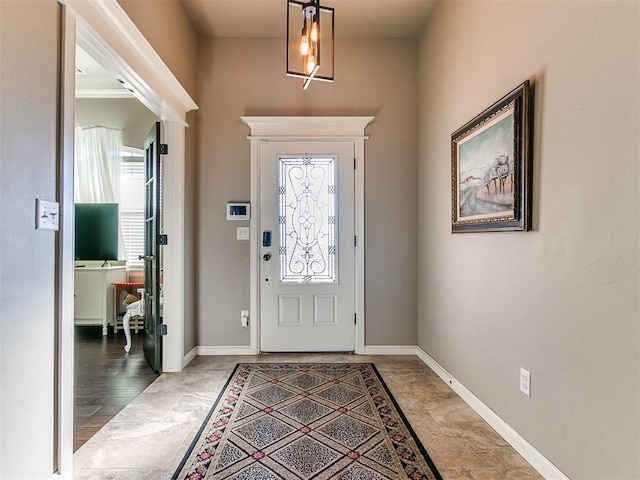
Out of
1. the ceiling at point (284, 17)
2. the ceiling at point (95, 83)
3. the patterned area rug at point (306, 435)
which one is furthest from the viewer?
the ceiling at point (95, 83)

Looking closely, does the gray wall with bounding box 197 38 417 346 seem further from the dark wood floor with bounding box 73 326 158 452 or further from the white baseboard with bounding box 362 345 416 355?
the dark wood floor with bounding box 73 326 158 452

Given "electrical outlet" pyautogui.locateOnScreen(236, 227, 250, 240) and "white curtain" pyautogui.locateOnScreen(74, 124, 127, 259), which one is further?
"white curtain" pyautogui.locateOnScreen(74, 124, 127, 259)

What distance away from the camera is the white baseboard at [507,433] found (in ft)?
5.17

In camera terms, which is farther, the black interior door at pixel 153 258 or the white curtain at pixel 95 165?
the white curtain at pixel 95 165

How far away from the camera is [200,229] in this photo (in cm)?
331

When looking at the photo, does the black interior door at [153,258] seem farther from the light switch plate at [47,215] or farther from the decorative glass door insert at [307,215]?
the light switch plate at [47,215]

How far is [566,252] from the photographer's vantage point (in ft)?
4.91

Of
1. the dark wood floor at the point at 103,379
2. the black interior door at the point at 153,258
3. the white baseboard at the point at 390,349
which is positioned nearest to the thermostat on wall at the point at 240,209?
the black interior door at the point at 153,258

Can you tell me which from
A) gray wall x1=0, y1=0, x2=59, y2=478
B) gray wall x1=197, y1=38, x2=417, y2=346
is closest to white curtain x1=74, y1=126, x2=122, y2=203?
gray wall x1=197, y1=38, x2=417, y2=346

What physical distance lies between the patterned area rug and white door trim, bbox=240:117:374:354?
2.33ft

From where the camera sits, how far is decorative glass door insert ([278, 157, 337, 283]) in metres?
3.33

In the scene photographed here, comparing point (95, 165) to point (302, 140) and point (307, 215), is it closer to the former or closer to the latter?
point (302, 140)

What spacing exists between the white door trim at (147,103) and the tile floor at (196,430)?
0.24 metres

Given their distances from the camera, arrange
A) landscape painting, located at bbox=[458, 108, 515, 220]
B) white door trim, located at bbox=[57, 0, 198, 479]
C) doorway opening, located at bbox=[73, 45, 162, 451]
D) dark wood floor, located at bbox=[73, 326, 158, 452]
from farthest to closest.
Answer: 1. doorway opening, located at bbox=[73, 45, 162, 451]
2. dark wood floor, located at bbox=[73, 326, 158, 452]
3. landscape painting, located at bbox=[458, 108, 515, 220]
4. white door trim, located at bbox=[57, 0, 198, 479]
